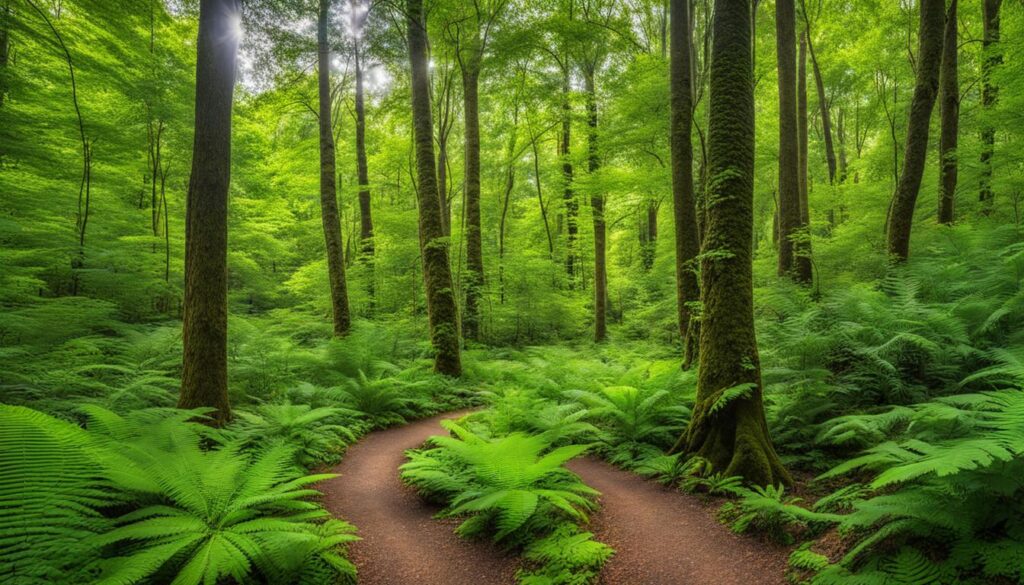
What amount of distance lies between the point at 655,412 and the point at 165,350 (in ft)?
30.1

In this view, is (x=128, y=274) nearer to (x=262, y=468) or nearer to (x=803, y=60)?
(x=262, y=468)

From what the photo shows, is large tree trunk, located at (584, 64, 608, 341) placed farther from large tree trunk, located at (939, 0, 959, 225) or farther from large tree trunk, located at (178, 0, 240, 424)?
large tree trunk, located at (178, 0, 240, 424)

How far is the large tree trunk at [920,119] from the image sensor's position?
8.73 meters

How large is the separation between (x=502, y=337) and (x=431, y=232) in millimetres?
7464

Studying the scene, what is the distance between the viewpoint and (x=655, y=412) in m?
6.62

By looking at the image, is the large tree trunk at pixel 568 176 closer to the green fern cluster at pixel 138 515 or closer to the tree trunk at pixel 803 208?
the tree trunk at pixel 803 208

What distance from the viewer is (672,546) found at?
13.0 feet

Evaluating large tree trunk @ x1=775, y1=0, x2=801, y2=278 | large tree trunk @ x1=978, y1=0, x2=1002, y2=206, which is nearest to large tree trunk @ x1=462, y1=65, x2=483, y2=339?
large tree trunk @ x1=775, y1=0, x2=801, y2=278

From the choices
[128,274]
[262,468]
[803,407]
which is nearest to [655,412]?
[803,407]

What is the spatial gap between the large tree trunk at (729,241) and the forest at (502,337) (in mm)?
42

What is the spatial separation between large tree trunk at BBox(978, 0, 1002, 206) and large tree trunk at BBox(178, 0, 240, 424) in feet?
53.5

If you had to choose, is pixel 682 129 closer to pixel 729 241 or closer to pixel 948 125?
pixel 729 241

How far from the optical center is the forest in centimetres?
317

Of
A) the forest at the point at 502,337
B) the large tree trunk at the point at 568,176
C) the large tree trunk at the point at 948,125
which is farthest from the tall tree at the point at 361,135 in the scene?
the large tree trunk at the point at 948,125
